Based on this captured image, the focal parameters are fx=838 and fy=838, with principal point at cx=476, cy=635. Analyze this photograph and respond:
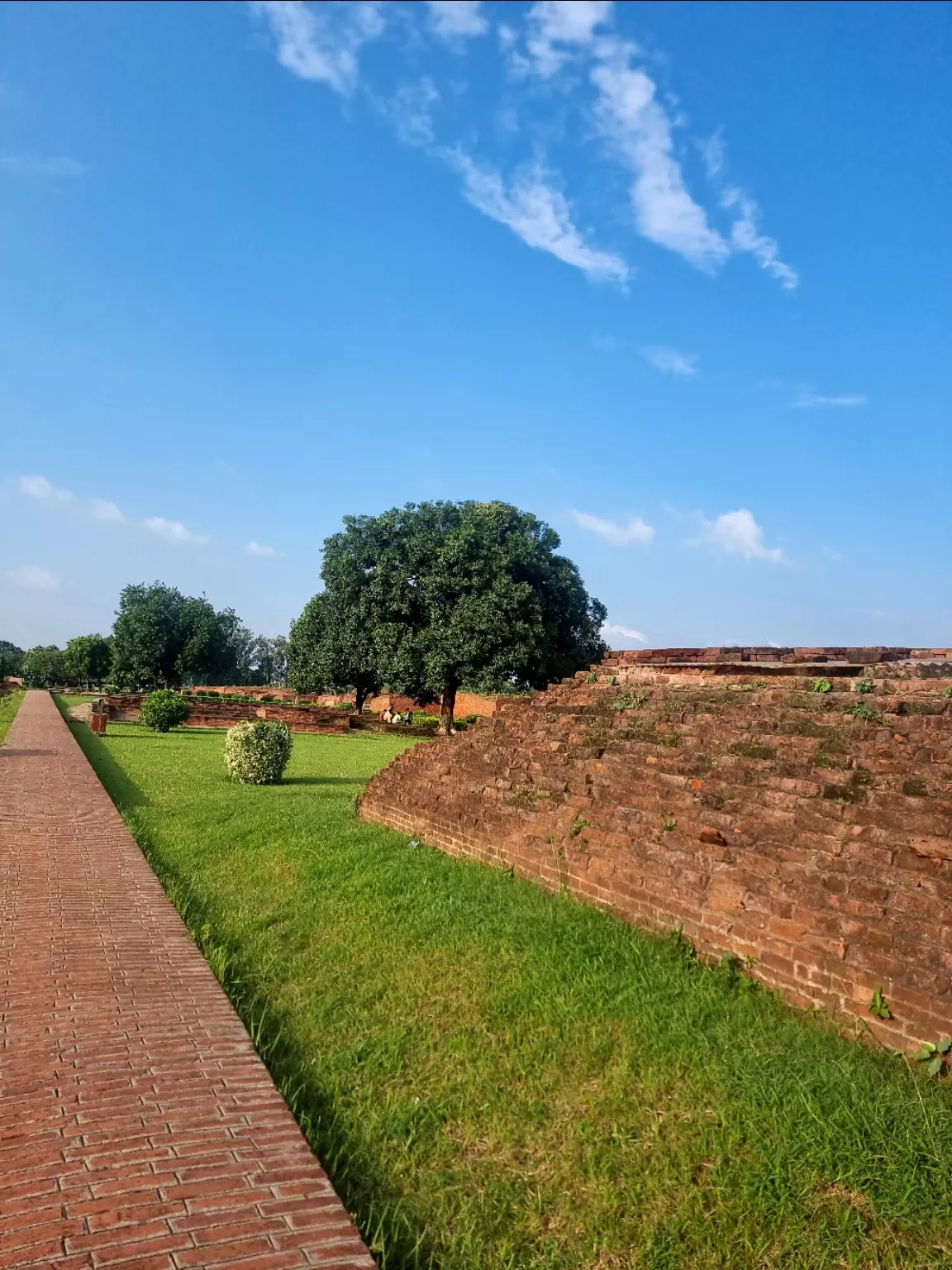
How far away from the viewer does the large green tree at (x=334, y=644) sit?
23.9m

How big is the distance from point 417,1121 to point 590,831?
2.27 meters

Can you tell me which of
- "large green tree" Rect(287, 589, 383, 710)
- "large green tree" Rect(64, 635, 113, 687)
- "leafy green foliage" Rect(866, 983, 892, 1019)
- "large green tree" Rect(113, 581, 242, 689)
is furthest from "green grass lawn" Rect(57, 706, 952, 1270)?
"large green tree" Rect(64, 635, 113, 687)

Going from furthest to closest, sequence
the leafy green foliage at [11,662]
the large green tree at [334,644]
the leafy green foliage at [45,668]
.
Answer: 1. the leafy green foliage at [11,662]
2. the leafy green foliage at [45,668]
3. the large green tree at [334,644]

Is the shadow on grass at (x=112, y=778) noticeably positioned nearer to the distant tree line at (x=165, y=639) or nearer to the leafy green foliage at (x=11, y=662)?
the distant tree line at (x=165, y=639)

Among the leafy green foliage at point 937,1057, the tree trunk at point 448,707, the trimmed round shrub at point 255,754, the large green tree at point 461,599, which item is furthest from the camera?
the tree trunk at point 448,707

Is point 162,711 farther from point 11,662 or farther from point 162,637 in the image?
point 11,662

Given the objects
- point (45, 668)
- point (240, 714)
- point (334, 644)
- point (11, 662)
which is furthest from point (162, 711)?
point (11, 662)

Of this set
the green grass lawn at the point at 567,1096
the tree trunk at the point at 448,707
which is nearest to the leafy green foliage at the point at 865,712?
the green grass lawn at the point at 567,1096

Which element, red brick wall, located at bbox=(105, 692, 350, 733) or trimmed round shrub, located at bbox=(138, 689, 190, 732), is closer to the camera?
trimmed round shrub, located at bbox=(138, 689, 190, 732)

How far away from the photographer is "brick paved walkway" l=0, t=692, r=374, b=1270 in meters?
1.93

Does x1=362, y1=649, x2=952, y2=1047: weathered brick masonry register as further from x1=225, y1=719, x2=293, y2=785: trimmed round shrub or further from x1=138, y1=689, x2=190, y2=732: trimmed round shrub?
x1=138, y1=689, x2=190, y2=732: trimmed round shrub

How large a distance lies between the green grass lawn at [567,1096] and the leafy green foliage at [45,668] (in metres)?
70.2

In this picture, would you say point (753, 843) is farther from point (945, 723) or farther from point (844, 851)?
point (945, 723)

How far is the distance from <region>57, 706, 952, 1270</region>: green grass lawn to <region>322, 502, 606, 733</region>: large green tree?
17.0m
